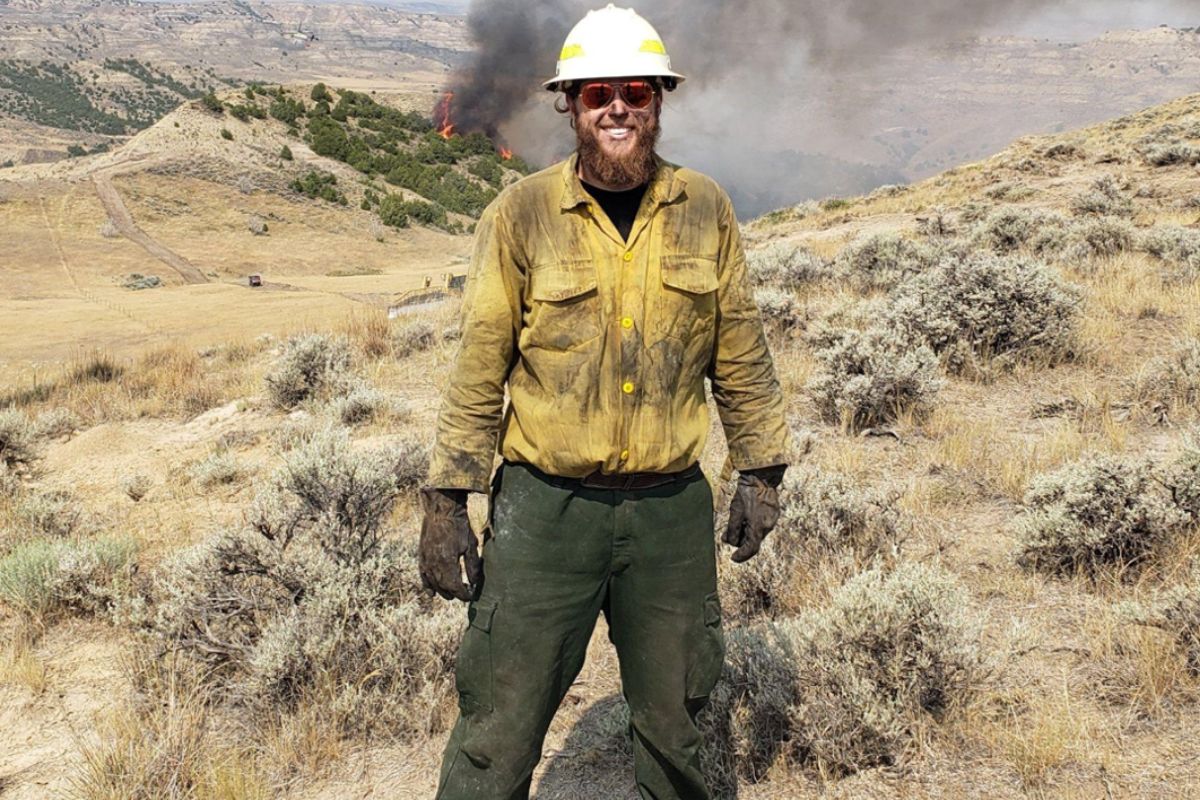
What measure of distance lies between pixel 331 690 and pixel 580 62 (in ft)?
8.67

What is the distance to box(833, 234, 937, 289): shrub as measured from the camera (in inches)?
377

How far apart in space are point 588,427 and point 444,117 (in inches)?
2440

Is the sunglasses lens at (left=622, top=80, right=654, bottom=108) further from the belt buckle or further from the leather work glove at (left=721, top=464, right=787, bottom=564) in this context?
the leather work glove at (left=721, top=464, right=787, bottom=564)

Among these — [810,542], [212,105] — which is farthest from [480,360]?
[212,105]

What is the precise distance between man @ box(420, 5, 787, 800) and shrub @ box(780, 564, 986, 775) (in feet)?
2.87

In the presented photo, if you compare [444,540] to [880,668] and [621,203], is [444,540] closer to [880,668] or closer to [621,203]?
[621,203]

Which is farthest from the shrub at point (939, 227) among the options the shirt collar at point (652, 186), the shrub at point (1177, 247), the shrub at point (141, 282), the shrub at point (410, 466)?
the shrub at point (141, 282)

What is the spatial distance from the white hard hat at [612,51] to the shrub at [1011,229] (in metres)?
10.0

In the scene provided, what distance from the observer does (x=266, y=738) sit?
10.2ft

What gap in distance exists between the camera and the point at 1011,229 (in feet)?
36.0

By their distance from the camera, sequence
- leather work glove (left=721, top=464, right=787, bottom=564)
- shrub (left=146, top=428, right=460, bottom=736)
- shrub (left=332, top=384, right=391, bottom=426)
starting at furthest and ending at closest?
shrub (left=332, top=384, right=391, bottom=426) < shrub (left=146, top=428, right=460, bottom=736) < leather work glove (left=721, top=464, right=787, bottom=564)

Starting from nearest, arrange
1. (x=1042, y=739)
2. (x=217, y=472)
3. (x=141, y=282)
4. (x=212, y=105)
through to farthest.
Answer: (x=1042, y=739), (x=217, y=472), (x=141, y=282), (x=212, y=105)

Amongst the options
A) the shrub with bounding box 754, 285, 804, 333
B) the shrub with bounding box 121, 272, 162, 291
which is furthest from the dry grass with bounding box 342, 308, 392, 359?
the shrub with bounding box 121, 272, 162, 291

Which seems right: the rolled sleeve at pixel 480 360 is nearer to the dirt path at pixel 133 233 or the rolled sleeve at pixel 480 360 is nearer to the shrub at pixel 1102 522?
the shrub at pixel 1102 522
